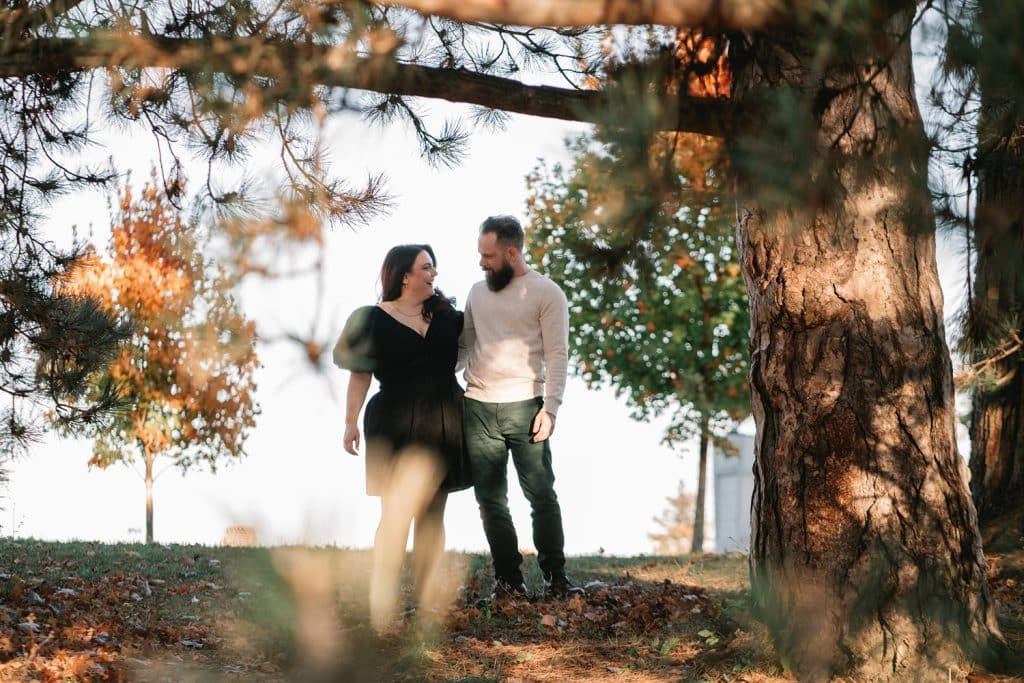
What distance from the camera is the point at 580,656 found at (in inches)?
195

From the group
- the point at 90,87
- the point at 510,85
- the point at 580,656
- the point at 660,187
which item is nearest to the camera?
the point at 660,187

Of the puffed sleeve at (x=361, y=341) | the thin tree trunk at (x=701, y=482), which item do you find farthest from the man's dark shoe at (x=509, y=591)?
the thin tree trunk at (x=701, y=482)

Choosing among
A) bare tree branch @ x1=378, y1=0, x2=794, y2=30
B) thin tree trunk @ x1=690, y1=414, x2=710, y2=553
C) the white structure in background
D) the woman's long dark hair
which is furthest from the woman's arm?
the white structure in background

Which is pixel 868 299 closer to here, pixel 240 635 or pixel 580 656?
pixel 580 656

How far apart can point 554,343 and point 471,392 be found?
57 cm

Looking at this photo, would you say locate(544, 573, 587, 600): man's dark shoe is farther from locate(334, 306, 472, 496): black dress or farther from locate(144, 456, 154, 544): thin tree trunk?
locate(144, 456, 154, 544): thin tree trunk

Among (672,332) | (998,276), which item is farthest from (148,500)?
(998,276)

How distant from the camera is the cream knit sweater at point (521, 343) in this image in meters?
5.65

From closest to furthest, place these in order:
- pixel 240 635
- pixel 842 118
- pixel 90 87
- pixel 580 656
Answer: pixel 240 635, pixel 842 118, pixel 580 656, pixel 90 87

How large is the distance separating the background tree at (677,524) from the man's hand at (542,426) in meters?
21.4

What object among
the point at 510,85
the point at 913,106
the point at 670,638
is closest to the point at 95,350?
the point at 510,85

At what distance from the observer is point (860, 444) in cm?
431

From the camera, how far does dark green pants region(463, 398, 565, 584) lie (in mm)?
5707

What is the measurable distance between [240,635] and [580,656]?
367 centimetres
